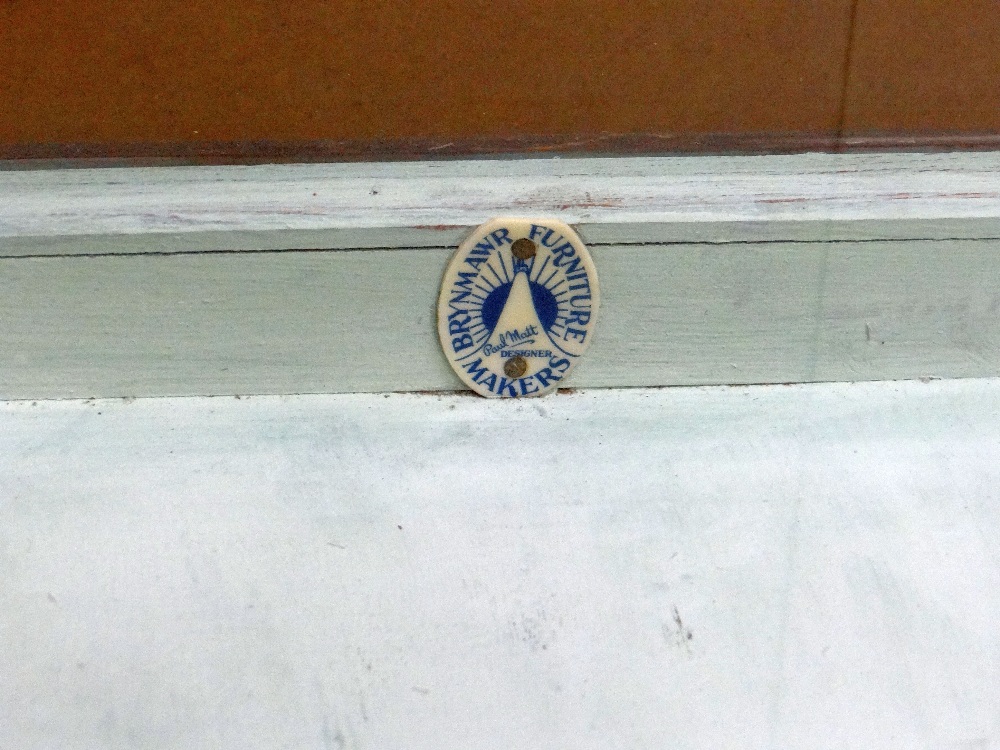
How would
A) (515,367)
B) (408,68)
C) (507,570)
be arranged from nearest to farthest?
(507,570) → (408,68) → (515,367)

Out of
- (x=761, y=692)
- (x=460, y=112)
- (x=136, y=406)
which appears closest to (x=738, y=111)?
(x=460, y=112)

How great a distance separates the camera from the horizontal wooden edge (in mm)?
1184

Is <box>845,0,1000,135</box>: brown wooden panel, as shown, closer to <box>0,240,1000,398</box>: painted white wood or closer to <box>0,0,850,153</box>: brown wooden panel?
<box>0,0,850,153</box>: brown wooden panel

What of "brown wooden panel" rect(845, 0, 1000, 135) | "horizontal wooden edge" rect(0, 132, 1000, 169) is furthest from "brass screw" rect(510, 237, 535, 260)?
"brown wooden panel" rect(845, 0, 1000, 135)

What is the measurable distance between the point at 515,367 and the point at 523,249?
7.0 inches

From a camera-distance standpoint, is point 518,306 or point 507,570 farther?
point 518,306

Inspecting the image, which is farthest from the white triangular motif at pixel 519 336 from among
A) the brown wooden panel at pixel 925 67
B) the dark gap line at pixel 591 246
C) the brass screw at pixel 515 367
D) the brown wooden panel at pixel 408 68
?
the brown wooden panel at pixel 925 67

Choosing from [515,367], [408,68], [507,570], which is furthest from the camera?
[515,367]

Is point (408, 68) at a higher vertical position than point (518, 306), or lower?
higher

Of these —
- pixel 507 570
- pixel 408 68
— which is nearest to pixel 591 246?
pixel 408 68

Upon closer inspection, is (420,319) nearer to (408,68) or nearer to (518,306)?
(518,306)

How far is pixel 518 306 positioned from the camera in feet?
3.95

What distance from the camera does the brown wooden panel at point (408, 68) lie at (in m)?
1.11

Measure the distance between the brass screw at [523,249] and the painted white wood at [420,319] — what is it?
9 cm
